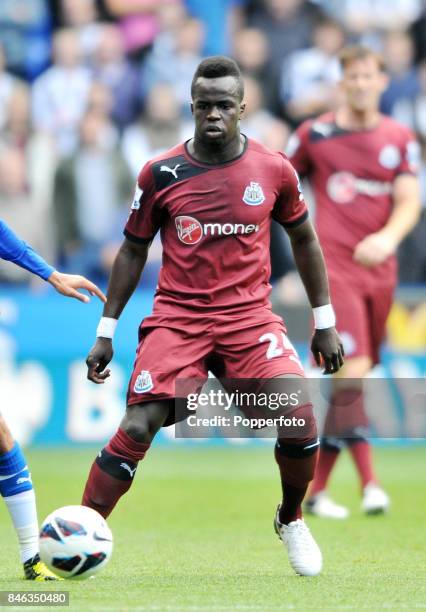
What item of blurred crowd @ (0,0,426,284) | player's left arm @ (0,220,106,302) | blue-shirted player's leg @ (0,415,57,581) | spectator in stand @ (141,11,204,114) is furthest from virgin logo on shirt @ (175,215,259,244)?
spectator in stand @ (141,11,204,114)

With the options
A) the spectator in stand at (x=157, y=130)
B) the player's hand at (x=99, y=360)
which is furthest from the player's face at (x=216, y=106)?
the spectator in stand at (x=157, y=130)

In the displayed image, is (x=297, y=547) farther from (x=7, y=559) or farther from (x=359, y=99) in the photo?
(x=359, y=99)

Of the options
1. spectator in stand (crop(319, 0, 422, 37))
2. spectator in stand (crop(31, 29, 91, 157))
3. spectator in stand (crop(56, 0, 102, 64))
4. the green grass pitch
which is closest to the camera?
the green grass pitch

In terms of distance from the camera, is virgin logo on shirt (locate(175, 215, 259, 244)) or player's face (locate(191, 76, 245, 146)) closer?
player's face (locate(191, 76, 245, 146))

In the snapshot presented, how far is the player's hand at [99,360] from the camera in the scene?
21.0 ft

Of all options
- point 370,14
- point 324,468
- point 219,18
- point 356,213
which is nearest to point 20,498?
point 324,468

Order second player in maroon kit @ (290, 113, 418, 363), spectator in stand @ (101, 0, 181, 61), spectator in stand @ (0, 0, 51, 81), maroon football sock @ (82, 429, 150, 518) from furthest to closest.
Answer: spectator in stand @ (0, 0, 51, 81) < spectator in stand @ (101, 0, 181, 61) < second player in maroon kit @ (290, 113, 418, 363) < maroon football sock @ (82, 429, 150, 518)

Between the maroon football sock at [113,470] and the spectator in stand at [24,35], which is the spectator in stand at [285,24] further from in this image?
the maroon football sock at [113,470]

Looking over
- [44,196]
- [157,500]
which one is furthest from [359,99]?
[44,196]

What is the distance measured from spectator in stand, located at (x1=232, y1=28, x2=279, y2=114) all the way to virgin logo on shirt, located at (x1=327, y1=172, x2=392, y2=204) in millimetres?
6527

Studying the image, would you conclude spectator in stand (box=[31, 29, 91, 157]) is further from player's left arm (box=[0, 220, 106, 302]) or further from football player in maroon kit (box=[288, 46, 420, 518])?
player's left arm (box=[0, 220, 106, 302])

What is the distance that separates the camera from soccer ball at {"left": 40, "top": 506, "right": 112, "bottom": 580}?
19.0 ft

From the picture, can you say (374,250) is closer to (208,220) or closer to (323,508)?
(323,508)

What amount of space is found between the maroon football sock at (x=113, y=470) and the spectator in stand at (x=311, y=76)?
32.6ft
